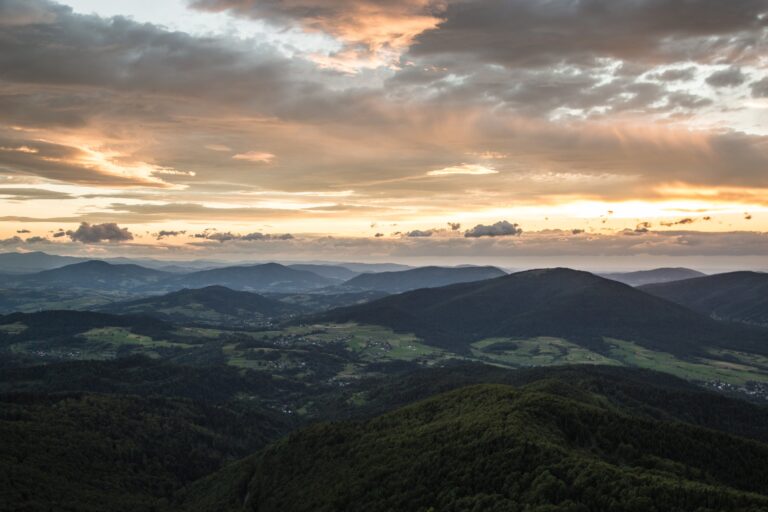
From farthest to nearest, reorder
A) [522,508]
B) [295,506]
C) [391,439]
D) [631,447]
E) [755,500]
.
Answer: [391,439], [295,506], [631,447], [522,508], [755,500]

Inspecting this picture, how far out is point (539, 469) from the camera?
439ft

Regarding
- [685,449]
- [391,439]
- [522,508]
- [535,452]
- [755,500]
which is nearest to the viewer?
[755,500]

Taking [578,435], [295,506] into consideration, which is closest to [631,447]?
[578,435]

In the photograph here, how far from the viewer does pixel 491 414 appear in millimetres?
186125

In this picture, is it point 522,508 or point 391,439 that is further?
point 391,439

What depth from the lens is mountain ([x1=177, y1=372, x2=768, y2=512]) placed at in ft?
386

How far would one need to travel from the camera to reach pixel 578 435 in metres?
165

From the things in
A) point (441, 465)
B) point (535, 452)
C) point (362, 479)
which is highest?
point (535, 452)

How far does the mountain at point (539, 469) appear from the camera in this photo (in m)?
118

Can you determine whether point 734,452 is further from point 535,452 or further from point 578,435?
point 535,452

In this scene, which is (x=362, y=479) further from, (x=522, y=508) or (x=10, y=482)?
(x=10, y=482)

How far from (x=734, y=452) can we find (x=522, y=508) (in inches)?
3978

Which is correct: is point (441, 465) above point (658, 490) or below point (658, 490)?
below

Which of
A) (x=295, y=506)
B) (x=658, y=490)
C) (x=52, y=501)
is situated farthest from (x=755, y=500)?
(x=52, y=501)
